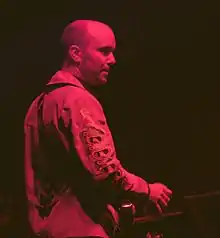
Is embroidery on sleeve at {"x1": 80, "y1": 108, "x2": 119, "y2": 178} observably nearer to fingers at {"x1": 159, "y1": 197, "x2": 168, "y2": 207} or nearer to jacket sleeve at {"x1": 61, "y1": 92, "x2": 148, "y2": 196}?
jacket sleeve at {"x1": 61, "y1": 92, "x2": 148, "y2": 196}

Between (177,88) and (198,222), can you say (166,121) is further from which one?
(198,222)

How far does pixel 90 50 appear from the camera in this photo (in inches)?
45.3

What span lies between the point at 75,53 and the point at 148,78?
1.01ft

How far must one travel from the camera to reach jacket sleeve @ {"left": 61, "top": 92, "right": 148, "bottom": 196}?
991 mm

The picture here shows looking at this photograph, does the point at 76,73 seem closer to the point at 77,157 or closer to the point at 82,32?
the point at 82,32

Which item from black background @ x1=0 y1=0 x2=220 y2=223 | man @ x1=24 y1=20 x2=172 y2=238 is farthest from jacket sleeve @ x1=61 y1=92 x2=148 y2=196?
black background @ x1=0 y1=0 x2=220 y2=223

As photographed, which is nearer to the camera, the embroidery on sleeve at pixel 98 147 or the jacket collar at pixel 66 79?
the embroidery on sleeve at pixel 98 147

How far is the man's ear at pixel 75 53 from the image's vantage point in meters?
1.16

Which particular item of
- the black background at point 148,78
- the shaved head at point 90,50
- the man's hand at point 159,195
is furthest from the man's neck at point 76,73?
the man's hand at point 159,195

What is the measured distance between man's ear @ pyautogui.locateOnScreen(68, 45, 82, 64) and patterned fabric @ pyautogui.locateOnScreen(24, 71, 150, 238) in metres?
0.05

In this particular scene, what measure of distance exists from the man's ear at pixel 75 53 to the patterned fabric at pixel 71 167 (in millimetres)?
52

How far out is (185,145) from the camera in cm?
138

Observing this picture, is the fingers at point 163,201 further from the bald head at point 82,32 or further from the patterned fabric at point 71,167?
the bald head at point 82,32

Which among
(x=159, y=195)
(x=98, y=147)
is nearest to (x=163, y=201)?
(x=159, y=195)
